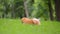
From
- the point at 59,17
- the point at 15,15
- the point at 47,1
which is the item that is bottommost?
the point at 15,15

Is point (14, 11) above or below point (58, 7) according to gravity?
below

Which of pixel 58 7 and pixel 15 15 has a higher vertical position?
pixel 58 7

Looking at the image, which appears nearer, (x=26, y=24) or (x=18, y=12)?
(x=26, y=24)

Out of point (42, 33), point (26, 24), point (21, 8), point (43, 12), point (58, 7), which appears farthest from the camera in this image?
point (21, 8)

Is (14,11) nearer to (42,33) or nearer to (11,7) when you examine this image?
(11,7)

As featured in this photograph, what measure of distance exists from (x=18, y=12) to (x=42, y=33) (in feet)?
114

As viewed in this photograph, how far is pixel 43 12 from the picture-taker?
27.4 meters

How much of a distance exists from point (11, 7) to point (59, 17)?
2682 cm

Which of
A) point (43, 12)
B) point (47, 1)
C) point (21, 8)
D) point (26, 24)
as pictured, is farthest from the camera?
point (21, 8)

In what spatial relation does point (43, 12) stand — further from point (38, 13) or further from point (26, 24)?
point (26, 24)

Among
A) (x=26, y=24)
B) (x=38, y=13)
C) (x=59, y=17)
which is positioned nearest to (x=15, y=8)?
(x=38, y=13)

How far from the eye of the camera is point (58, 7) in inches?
662

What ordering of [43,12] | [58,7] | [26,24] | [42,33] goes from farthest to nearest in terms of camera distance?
[43,12], [58,7], [26,24], [42,33]

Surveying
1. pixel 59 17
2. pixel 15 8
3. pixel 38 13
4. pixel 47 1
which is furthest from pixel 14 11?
pixel 59 17
